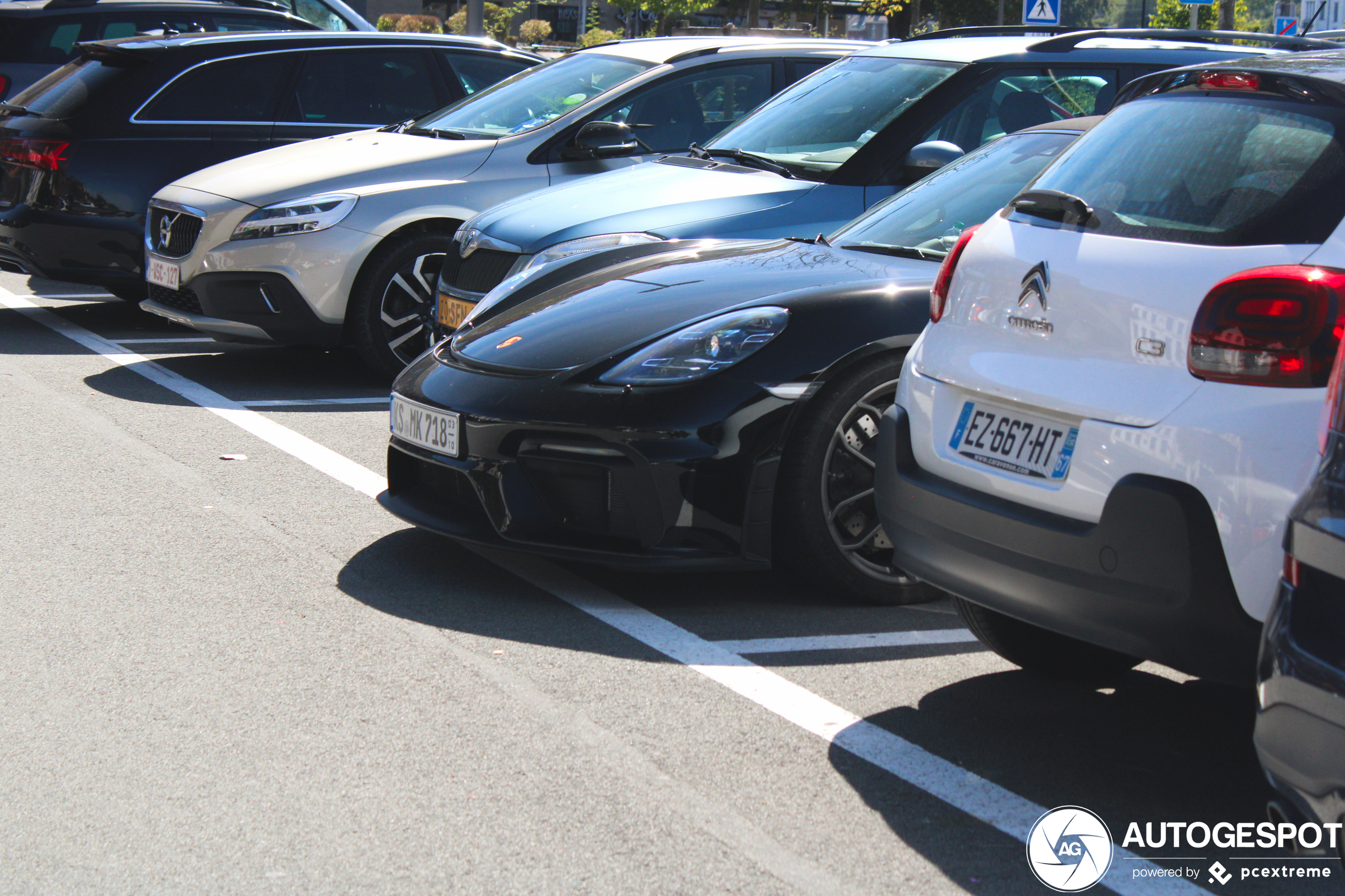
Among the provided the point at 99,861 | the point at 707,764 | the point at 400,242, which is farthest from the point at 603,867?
the point at 400,242

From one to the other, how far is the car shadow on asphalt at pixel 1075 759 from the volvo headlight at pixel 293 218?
16.4 ft

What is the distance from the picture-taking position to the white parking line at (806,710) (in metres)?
3.14

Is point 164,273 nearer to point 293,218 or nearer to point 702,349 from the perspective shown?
point 293,218

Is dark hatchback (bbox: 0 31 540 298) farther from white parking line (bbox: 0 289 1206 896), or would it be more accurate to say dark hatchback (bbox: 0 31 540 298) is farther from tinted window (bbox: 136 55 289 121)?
white parking line (bbox: 0 289 1206 896)

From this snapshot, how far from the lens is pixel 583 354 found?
181 inches

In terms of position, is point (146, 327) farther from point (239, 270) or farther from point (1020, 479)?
point (1020, 479)

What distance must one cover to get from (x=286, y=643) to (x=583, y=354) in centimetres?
124

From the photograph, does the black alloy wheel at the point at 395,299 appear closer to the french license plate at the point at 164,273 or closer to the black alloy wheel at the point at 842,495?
the french license plate at the point at 164,273

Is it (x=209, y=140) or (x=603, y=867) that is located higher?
(x=209, y=140)

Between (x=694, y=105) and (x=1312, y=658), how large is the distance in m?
6.63

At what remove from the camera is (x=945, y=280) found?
3814 millimetres

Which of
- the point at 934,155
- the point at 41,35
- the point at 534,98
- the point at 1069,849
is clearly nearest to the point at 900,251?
the point at 934,155

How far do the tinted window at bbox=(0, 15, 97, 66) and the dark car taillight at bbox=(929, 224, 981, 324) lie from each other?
10.6 metres

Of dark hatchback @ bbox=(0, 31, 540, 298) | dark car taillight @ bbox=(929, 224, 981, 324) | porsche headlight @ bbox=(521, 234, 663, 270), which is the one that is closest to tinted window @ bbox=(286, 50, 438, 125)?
dark hatchback @ bbox=(0, 31, 540, 298)
